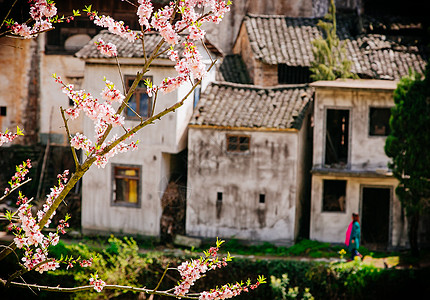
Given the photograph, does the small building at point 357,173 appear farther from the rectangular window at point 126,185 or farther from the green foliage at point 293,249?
the rectangular window at point 126,185

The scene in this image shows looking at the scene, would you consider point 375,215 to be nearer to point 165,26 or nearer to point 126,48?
point 126,48

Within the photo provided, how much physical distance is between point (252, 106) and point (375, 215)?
4800 millimetres

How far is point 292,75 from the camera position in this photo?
2038cm

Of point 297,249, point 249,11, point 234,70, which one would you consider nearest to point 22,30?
point 297,249

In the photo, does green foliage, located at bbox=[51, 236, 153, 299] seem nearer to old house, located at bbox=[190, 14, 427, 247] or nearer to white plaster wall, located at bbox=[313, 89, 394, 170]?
old house, located at bbox=[190, 14, 427, 247]

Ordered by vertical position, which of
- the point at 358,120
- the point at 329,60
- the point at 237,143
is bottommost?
the point at 237,143

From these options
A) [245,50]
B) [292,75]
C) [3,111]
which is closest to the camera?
[292,75]

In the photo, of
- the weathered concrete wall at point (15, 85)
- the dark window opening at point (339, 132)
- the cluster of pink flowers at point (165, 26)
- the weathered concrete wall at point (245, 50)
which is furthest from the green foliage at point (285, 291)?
the weathered concrete wall at point (15, 85)

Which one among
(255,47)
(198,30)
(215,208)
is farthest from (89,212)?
(198,30)

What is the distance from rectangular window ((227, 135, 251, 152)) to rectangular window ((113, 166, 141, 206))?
8.93ft

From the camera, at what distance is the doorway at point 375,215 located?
1653 cm

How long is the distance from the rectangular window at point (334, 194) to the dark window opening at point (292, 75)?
4903 mm

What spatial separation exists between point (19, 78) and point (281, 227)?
11.1 m

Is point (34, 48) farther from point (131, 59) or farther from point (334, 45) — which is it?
point (334, 45)
